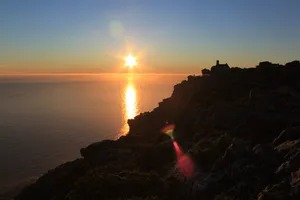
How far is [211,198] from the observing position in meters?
23.2

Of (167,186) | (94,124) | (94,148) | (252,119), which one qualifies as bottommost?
(94,124)

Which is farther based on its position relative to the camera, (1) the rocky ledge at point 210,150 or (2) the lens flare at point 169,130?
(2) the lens flare at point 169,130

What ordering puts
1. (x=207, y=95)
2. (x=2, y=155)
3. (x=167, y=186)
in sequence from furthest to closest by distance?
(x=2, y=155) < (x=207, y=95) < (x=167, y=186)

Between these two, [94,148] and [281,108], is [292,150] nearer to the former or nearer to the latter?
[281,108]

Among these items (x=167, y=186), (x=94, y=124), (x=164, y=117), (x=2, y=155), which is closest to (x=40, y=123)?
(x=94, y=124)

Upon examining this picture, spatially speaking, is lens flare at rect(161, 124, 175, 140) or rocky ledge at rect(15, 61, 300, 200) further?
lens flare at rect(161, 124, 175, 140)

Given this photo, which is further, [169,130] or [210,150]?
[169,130]

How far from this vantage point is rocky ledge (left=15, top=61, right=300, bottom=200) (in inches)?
896

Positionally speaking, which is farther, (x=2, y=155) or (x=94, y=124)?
(x=94, y=124)

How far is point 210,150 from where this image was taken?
103ft

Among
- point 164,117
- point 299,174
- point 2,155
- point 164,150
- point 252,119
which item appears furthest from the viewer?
point 2,155

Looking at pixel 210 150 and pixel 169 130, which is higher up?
pixel 210 150

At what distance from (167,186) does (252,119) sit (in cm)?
1868

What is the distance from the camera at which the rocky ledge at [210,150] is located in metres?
22.8
